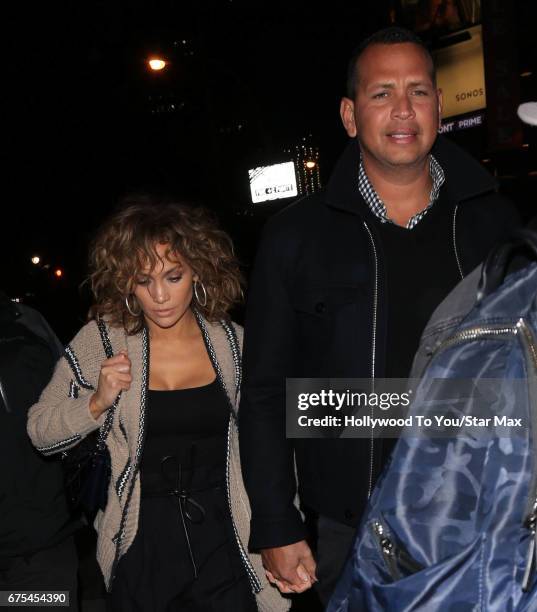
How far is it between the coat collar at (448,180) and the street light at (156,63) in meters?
16.9

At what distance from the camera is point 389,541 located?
4.70ft

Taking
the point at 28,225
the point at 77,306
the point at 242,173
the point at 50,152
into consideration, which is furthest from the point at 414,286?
the point at 242,173

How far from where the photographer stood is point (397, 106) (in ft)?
8.51

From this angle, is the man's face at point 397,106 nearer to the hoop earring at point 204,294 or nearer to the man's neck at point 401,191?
the man's neck at point 401,191

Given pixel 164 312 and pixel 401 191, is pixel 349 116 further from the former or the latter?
pixel 164 312

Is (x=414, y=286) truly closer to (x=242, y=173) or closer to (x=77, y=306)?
(x=77, y=306)

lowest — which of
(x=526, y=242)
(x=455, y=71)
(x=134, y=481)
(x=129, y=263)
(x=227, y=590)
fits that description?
(x=227, y=590)

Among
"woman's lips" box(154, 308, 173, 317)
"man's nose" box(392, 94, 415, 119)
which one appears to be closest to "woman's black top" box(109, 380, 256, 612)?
"woman's lips" box(154, 308, 173, 317)

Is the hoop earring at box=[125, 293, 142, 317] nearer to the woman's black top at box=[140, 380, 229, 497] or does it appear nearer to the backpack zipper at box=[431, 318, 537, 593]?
the woman's black top at box=[140, 380, 229, 497]

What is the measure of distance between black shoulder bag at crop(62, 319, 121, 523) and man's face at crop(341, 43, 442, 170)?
151 centimetres

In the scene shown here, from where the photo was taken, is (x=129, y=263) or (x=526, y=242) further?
(x=129, y=263)

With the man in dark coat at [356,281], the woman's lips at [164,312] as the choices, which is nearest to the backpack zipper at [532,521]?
the man in dark coat at [356,281]

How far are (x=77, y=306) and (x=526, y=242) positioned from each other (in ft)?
81.9

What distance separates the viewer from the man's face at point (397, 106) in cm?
257
